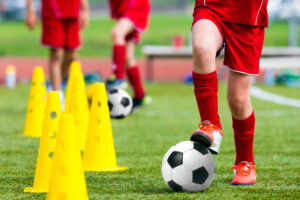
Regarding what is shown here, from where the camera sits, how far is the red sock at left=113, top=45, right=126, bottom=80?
26.2 ft

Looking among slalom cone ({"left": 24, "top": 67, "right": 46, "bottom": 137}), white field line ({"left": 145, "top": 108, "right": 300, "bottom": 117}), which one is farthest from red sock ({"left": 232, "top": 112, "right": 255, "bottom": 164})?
white field line ({"left": 145, "top": 108, "right": 300, "bottom": 117})

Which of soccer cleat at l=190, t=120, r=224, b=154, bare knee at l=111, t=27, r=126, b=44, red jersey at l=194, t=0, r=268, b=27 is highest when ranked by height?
red jersey at l=194, t=0, r=268, b=27

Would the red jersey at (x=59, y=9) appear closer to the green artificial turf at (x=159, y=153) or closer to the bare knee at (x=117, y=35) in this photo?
the bare knee at (x=117, y=35)

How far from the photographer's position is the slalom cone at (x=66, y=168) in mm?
3234

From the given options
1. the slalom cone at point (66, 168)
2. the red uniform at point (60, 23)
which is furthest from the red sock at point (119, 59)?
the slalom cone at point (66, 168)

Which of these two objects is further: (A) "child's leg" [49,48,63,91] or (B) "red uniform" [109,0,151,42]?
(B) "red uniform" [109,0,151,42]

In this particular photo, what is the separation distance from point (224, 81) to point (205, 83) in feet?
32.8

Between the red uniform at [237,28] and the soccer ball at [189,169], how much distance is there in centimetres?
61

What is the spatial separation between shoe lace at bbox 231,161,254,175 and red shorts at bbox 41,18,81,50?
4288mm

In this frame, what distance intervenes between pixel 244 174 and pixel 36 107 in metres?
2.93

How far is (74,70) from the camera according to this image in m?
6.08

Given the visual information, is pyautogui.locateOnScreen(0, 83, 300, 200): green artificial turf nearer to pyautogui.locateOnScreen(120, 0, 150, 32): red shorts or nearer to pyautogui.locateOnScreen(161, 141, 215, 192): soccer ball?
pyautogui.locateOnScreen(161, 141, 215, 192): soccer ball

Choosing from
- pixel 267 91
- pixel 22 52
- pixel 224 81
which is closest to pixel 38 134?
pixel 267 91

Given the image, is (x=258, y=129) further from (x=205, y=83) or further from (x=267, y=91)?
(x=267, y=91)
